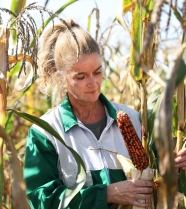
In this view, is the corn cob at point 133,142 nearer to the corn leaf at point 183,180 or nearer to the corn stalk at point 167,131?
the corn leaf at point 183,180

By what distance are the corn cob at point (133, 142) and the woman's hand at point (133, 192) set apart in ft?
0.24

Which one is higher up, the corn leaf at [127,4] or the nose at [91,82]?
the corn leaf at [127,4]

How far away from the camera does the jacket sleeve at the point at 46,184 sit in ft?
5.67

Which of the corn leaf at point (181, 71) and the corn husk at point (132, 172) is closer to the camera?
the corn leaf at point (181, 71)

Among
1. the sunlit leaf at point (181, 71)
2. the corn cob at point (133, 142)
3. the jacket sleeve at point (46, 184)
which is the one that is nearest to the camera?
the sunlit leaf at point (181, 71)

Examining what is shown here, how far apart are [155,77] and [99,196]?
716 millimetres

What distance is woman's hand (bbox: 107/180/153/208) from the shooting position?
165 cm

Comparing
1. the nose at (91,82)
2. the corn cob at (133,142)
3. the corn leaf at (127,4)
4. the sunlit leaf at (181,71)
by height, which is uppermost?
the corn leaf at (127,4)

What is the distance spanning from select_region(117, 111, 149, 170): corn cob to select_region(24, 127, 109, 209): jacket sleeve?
187 millimetres

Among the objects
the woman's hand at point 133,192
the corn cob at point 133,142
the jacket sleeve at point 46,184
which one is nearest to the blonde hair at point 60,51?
the jacket sleeve at point 46,184

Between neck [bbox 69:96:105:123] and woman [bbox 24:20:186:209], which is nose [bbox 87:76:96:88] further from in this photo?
neck [bbox 69:96:105:123]

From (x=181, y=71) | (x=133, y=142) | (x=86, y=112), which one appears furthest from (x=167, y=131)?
(x=86, y=112)

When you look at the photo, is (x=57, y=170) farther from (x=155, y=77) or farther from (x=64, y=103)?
(x=155, y=77)

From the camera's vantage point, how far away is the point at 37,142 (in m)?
1.84
